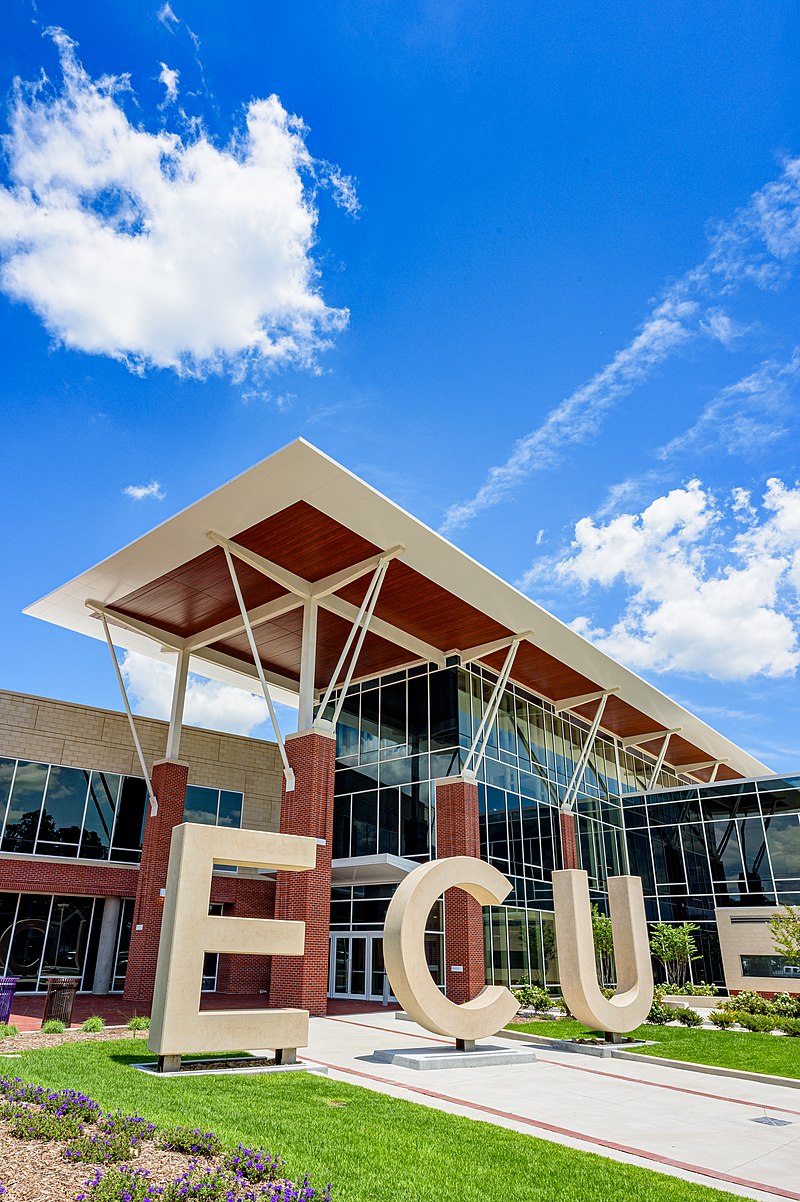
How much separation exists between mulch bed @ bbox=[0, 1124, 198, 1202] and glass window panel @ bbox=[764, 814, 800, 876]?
100 feet

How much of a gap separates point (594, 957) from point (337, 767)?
1536cm

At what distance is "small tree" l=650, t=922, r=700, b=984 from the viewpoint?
1201 inches

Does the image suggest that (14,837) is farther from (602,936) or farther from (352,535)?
(602,936)

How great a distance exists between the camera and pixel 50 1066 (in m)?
10.9

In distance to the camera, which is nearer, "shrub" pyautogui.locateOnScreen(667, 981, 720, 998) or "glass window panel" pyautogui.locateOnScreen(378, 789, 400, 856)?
"glass window panel" pyautogui.locateOnScreen(378, 789, 400, 856)

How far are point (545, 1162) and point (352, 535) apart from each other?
55.0 feet

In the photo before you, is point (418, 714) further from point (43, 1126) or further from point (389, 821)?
point (43, 1126)

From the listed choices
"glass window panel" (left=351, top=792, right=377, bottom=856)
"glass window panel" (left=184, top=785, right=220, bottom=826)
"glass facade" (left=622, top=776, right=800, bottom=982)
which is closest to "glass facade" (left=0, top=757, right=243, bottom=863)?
"glass window panel" (left=184, top=785, right=220, bottom=826)

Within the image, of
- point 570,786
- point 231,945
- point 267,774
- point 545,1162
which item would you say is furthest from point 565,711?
point 545,1162

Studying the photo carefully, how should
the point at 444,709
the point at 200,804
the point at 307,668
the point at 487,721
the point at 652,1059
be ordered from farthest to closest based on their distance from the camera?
the point at 200,804 → the point at 444,709 → the point at 487,721 → the point at 307,668 → the point at 652,1059

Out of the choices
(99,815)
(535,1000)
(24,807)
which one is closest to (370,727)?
(99,815)

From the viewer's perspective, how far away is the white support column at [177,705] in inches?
1118

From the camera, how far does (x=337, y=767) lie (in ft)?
102

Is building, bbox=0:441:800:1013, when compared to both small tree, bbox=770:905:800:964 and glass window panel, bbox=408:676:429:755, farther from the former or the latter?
small tree, bbox=770:905:800:964
